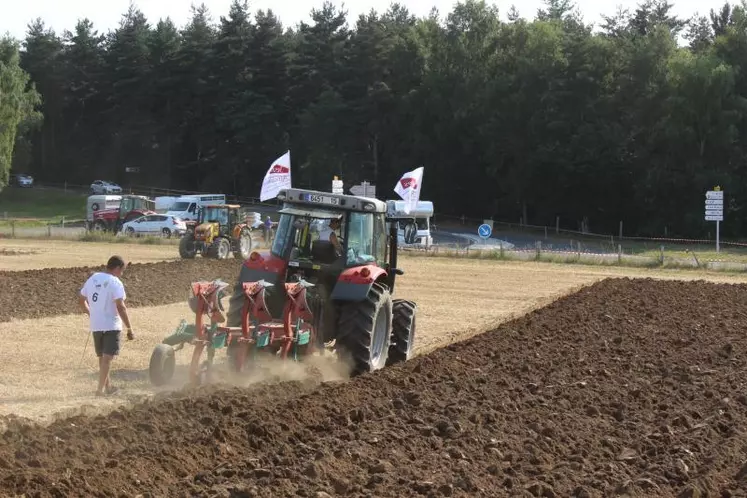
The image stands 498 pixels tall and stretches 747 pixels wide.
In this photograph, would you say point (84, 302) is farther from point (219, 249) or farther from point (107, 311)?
point (219, 249)

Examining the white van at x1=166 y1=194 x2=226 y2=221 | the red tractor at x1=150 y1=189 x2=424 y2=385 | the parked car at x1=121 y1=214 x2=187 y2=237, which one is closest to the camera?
the red tractor at x1=150 y1=189 x2=424 y2=385

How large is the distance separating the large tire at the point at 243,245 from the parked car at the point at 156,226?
14.6 meters

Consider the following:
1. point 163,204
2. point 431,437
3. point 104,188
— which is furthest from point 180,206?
point 431,437

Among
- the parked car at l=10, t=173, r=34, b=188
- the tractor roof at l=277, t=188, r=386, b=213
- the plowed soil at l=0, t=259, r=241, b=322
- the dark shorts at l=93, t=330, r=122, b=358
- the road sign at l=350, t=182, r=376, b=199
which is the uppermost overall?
the parked car at l=10, t=173, r=34, b=188

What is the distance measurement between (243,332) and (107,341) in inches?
52.0

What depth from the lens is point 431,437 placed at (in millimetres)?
8289

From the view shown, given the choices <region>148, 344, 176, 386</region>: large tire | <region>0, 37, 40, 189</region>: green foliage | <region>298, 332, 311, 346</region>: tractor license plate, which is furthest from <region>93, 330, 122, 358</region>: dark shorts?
<region>0, 37, 40, 189</region>: green foliage

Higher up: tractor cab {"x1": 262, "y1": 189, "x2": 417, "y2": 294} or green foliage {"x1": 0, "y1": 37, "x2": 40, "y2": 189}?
green foliage {"x1": 0, "y1": 37, "x2": 40, "y2": 189}

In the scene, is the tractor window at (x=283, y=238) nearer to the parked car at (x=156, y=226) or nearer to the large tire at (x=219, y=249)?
the large tire at (x=219, y=249)

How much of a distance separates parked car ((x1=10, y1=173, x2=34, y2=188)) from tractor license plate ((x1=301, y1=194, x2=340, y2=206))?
70.3 metres

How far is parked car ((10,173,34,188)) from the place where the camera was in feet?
256

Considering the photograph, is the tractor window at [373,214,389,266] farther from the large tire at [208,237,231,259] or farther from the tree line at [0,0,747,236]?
the tree line at [0,0,747,236]

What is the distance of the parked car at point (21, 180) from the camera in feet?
256

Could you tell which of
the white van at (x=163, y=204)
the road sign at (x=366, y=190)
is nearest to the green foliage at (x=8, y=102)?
the white van at (x=163, y=204)
